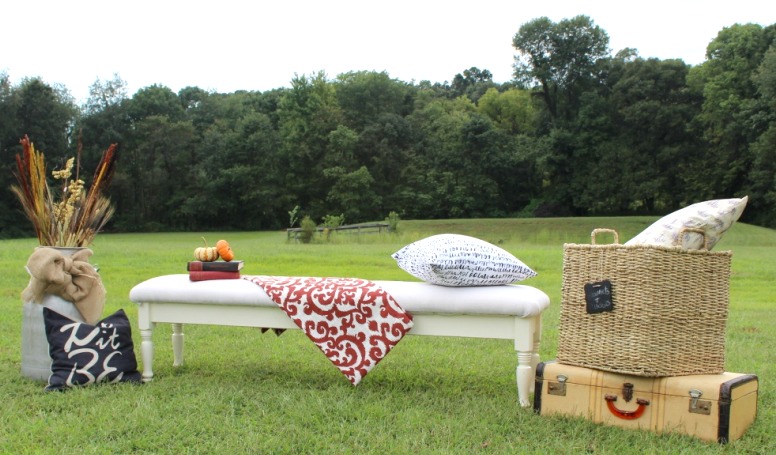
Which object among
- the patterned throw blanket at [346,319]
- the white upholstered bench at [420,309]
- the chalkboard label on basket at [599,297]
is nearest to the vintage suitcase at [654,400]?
the white upholstered bench at [420,309]

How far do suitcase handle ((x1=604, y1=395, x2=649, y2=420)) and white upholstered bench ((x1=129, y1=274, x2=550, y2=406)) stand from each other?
0.45 metres

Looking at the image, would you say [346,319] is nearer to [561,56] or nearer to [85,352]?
[85,352]

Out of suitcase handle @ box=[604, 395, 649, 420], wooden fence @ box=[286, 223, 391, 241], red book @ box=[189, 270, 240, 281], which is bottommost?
wooden fence @ box=[286, 223, 391, 241]

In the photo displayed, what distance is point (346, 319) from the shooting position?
4.27 m

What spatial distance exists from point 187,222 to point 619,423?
121 ft

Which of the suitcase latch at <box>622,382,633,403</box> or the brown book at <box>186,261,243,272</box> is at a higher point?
the brown book at <box>186,261,243,272</box>

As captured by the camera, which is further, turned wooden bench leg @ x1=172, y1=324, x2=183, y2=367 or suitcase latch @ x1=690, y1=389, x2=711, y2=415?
turned wooden bench leg @ x1=172, y1=324, x2=183, y2=367

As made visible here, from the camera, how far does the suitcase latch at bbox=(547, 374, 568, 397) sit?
3854 millimetres

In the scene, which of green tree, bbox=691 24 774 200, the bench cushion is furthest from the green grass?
green tree, bbox=691 24 774 200

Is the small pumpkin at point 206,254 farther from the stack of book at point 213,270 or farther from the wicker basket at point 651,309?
the wicker basket at point 651,309

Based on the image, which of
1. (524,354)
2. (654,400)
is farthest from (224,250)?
(654,400)

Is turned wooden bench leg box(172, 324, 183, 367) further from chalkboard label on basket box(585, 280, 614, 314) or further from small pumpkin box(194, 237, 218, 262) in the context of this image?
chalkboard label on basket box(585, 280, 614, 314)

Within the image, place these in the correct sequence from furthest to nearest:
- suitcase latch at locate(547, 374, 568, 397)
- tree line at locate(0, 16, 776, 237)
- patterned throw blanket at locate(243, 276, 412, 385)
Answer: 1. tree line at locate(0, 16, 776, 237)
2. patterned throw blanket at locate(243, 276, 412, 385)
3. suitcase latch at locate(547, 374, 568, 397)

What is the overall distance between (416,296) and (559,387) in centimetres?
90
